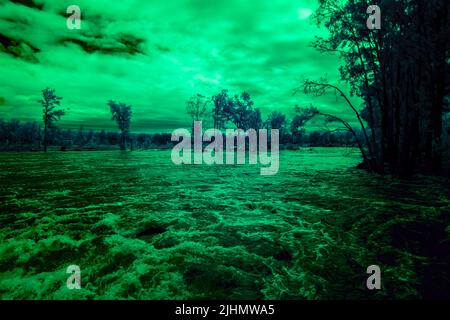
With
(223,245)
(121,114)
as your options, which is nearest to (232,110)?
(121,114)

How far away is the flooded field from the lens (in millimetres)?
4445

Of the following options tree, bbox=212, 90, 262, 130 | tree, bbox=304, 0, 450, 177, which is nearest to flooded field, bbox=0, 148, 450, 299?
tree, bbox=304, 0, 450, 177

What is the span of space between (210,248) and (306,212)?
15.3 feet

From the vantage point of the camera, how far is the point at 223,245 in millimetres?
6367

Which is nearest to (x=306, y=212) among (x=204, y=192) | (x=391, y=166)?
(x=204, y=192)

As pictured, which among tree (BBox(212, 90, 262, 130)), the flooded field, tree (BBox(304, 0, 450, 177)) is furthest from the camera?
tree (BBox(212, 90, 262, 130))

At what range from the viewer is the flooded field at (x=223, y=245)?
4445 mm

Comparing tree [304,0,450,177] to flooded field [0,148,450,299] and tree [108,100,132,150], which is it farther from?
tree [108,100,132,150]

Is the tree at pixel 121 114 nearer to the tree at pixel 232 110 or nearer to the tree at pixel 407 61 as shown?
the tree at pixel 232 110

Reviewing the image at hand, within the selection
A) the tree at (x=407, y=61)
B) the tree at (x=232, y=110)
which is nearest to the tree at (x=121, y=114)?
the tree at (x=232, y=110)

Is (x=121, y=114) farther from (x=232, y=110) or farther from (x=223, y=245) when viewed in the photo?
(x=223, y=245)

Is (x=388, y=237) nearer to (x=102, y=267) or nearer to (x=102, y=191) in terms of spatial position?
(x=102, y=267)

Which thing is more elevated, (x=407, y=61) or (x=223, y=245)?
(x=407, y=61)
